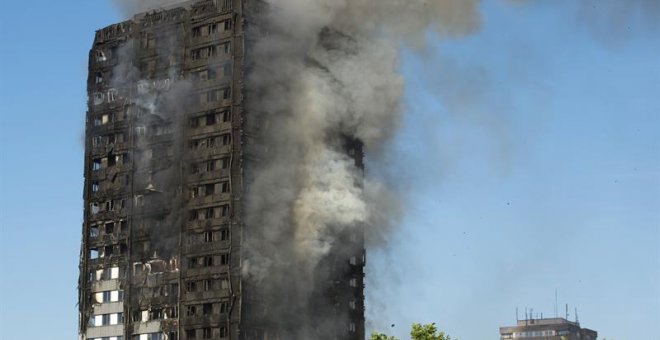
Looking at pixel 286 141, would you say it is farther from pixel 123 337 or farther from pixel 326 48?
pixel 123 337

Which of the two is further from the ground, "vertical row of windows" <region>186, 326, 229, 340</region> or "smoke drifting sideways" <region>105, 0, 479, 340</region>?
"smoke drifting sideways" <region>105, 0, 479, 340</region>

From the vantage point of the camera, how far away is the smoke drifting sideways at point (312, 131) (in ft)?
465

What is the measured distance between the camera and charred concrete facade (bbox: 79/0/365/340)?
14238 cm

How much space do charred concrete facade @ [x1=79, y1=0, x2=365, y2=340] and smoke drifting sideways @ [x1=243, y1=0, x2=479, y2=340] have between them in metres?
1.31

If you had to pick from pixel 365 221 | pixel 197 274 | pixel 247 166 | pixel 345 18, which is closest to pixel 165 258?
pixel 197 274

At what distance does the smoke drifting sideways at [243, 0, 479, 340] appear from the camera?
141875 mm

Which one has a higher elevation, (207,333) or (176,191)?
(176,191)

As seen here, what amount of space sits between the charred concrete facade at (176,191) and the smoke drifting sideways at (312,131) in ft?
4.31

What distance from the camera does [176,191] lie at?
14825 centimetres

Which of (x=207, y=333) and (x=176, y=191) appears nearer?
(x=207, y=333)

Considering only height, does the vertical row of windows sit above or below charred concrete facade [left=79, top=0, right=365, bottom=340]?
below

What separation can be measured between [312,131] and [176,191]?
19161 millimetres

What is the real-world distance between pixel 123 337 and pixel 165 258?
11.8 meters

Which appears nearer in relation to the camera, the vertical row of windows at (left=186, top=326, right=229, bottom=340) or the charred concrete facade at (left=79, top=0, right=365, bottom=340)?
the vertical row of windows at (left=186, top=326, right=229, bottom=340)
